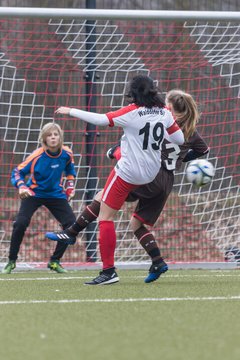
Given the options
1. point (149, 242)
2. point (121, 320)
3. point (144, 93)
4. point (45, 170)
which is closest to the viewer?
point (121, 320)

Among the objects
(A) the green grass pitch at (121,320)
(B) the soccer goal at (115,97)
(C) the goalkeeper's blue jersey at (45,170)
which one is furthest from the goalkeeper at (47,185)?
(A) the green grass pitch at (121,320)

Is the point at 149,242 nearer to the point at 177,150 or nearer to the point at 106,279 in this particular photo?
the point at 106,279

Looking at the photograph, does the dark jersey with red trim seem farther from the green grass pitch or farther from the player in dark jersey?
the green grass pitch

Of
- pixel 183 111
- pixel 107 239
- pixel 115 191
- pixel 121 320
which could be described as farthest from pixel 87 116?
pixel 121 320

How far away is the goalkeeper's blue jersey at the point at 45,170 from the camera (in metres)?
9.71

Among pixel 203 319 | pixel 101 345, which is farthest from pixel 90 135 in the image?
pixel 101 345

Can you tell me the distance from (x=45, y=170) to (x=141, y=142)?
7.63 feet

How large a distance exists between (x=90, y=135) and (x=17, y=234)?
2001 millimetres

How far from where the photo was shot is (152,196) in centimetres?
812

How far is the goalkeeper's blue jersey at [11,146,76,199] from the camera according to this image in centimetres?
971

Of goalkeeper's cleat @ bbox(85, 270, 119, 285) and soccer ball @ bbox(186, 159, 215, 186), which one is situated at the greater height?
soccer ball @ bbox(186, 159, 215, 186)

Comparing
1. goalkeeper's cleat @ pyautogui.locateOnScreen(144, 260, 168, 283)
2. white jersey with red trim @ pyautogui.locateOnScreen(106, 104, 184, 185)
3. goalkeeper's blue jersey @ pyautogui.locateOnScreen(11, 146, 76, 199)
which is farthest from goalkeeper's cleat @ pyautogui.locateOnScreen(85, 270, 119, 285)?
goalkeeper's blue jersey @ pyautogui.locateOnScreen(11, 146, 76, 199)

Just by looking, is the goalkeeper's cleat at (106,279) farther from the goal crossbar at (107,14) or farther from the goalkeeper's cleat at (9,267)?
the goal crossbar at (107,14)

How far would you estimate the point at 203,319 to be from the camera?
5395 mm
